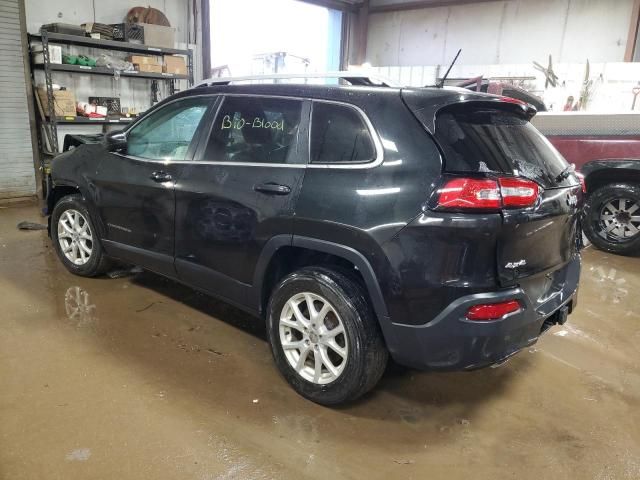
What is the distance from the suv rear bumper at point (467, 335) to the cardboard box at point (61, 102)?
21.6 ft

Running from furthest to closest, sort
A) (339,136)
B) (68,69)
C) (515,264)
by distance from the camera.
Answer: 1. (68,69)
2. (339,136)
3. (515,264)

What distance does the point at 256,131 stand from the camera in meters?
2.70

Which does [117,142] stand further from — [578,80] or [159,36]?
[578,80]

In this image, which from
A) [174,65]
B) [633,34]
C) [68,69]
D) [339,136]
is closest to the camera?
[339,136]

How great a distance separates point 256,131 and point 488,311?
5.11 feet

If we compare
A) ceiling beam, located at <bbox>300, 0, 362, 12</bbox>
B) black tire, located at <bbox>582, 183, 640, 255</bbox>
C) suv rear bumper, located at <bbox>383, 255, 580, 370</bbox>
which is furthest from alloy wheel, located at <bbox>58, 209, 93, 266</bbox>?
ceiling beam, located at <bbox>300, 0, 362, 12</bbox>

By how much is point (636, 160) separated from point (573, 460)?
4.06 metres

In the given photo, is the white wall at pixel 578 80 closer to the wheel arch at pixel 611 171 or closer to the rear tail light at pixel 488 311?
the wheel arch at pixel 611 171

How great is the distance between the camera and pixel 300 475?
1950mm

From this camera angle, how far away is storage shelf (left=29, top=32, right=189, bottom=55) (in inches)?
261

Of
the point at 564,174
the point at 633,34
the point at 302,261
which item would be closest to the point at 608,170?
the point at 564,174

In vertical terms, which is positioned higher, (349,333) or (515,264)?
(515,264)

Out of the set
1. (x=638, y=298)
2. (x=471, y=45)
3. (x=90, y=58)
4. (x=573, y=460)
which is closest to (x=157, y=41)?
(x=90, y=58)

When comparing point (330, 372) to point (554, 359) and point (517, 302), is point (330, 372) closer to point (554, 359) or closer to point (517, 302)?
point (517, 302)
